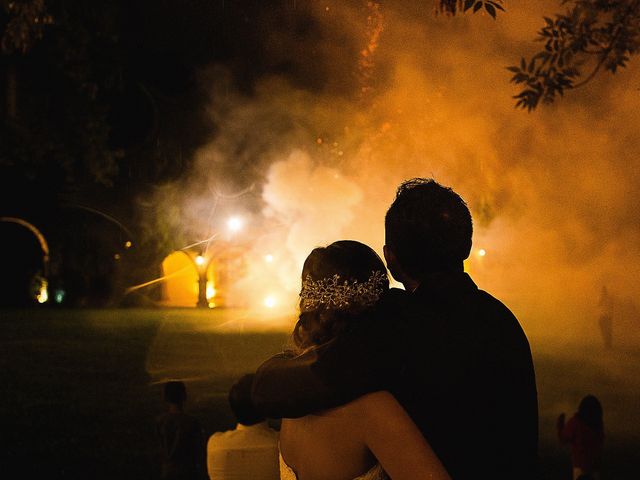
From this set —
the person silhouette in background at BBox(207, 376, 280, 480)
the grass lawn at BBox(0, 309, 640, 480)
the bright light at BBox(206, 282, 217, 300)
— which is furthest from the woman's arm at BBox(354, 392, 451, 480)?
the bright light at BBox(206, 282, 217, 300)

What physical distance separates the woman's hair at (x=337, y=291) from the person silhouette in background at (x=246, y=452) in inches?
44.3

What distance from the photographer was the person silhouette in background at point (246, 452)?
277cm

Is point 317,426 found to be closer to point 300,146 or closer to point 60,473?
point 60,473

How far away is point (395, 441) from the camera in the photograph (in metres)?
1.49

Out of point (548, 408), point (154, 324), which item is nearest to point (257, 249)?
point (154, 324)

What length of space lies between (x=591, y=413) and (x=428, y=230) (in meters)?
3.97

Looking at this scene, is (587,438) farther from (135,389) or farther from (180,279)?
(180,279)

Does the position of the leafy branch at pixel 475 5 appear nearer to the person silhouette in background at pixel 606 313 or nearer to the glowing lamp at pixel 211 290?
the person silhouette in background at pixel 606 313

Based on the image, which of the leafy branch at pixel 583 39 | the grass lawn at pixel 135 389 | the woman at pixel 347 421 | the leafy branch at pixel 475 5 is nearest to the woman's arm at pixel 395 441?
the woman at pixel 347 421

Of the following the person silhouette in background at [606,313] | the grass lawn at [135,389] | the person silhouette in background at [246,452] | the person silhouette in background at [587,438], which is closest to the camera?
the person silhouette in background at [246,452]

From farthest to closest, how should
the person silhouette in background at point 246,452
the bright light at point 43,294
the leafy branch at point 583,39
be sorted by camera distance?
the bright light at point 43,294 → the leafy branch at point 583,39 → the person silhouette in background at point 246,452

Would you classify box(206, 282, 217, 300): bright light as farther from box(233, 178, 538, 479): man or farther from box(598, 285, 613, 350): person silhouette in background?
box(233, 178, 538, 479): man

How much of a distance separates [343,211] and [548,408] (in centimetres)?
866

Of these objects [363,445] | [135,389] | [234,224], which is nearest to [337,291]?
[363,445]
